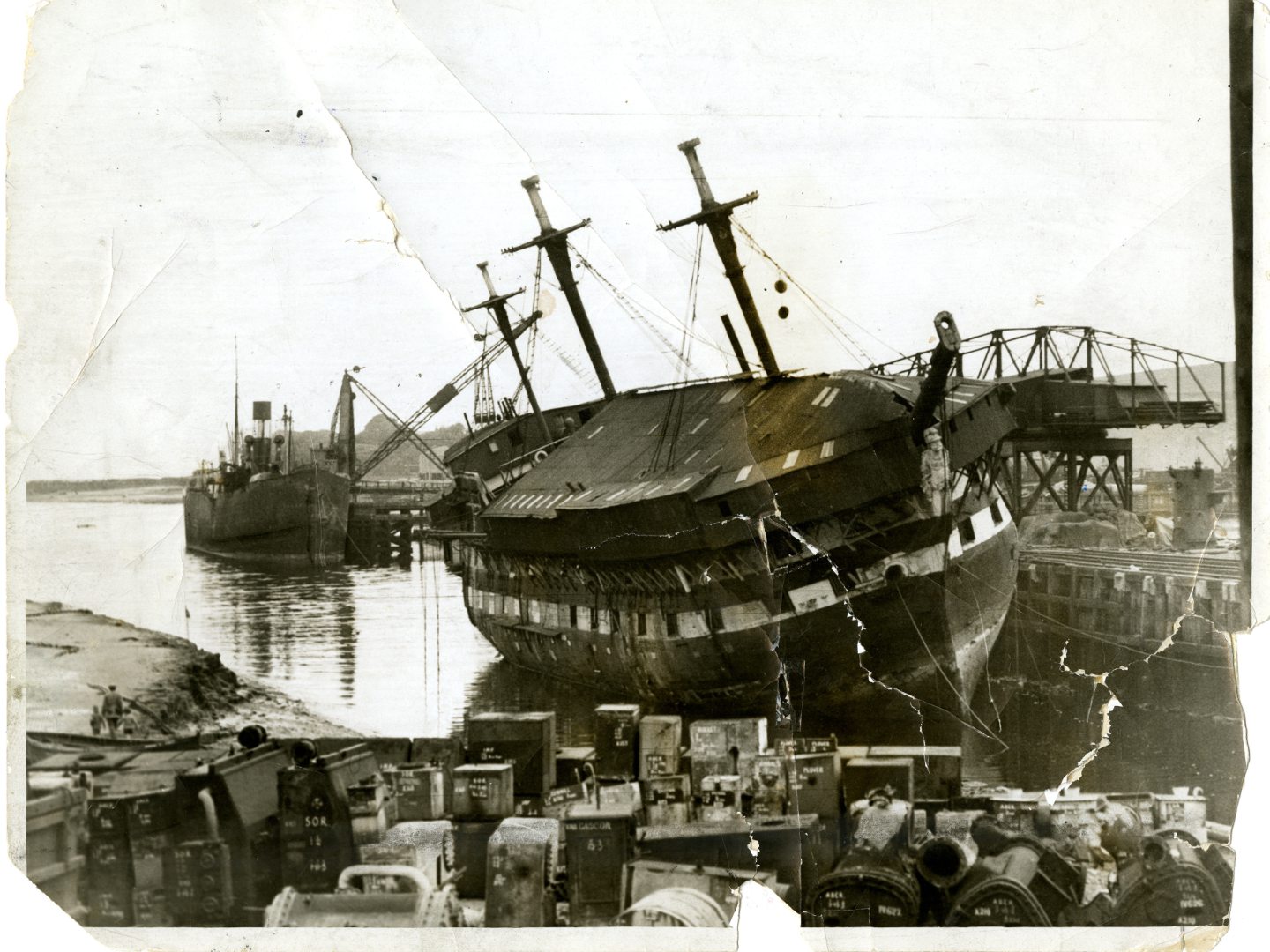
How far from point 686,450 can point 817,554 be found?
55cm

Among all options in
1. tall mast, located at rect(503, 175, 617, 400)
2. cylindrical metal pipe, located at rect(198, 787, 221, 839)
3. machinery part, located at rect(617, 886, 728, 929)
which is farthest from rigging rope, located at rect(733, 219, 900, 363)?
cylindrical metal pipe, located at rect(198, 787, 221, 839)

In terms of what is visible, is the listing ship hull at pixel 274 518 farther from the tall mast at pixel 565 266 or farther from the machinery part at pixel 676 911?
the machinery part at pixel 676 911

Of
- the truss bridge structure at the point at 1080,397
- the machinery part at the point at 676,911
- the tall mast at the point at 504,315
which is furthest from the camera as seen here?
the tall mast at the point at 504,315

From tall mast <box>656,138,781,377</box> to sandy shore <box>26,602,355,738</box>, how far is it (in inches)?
75.4

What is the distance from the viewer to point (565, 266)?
11.7ft

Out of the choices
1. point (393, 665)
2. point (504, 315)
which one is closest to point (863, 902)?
point (393, 665)

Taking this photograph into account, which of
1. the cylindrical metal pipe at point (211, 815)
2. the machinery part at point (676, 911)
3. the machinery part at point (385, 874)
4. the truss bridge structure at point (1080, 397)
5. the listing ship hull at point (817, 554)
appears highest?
the truss bridge structure at point (1080, 397)

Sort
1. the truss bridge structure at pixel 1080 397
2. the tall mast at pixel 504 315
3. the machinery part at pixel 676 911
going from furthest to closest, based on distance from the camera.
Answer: the tall mast at pixel 504 315 < the truss bridge structure at pixel 1080 397 < the machinery part at pixel 676 911

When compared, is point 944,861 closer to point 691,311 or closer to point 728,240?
point 691,311

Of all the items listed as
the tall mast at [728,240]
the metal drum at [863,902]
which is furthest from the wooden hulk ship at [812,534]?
the metal drum at [863,902]

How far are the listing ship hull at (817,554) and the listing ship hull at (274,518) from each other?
3.22 ft

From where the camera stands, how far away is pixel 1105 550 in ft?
11.3

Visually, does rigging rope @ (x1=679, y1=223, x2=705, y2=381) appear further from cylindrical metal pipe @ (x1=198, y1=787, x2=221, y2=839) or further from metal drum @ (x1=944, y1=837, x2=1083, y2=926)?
cylindrical metal pipe @ (x1=198, y1=787, x2=221, y2=839)

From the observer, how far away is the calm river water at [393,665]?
3463mm
